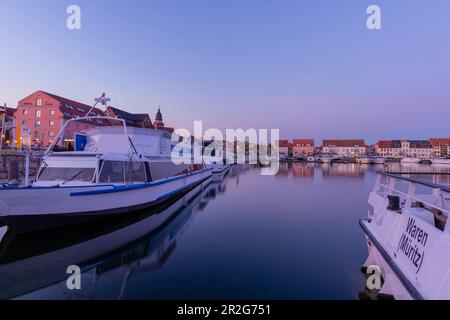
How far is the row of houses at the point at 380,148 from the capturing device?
12100 cm

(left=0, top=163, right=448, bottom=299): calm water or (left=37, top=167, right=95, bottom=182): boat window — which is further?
(left=37, top=167, right=95, bottom=182): boat window

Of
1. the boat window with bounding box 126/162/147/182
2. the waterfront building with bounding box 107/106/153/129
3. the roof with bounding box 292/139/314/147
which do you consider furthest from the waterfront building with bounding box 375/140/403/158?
the boat window with bounding box 126/162/147/182

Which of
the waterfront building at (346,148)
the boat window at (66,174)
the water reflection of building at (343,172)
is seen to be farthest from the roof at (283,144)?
the boat window at (66,174)

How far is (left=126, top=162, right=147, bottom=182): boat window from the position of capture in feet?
37.0

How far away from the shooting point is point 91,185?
909 centimetres

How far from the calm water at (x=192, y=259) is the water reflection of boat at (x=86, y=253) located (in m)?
0.03

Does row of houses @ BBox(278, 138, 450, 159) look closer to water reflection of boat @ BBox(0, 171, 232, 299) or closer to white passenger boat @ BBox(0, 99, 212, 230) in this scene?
white passenger boat @ BBox(0, 99, 212, 230)

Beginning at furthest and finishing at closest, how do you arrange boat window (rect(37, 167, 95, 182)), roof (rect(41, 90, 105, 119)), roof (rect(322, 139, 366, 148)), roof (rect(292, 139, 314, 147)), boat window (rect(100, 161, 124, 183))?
roof (rect(292, 139, 314, 147))
roof (rect(322, 139, 366, 148))
roof (rect(41, 90, 105, 119))
boat window (rect(100, 161, 124, 183))
boat window (rect(37, 167, 95, 182))

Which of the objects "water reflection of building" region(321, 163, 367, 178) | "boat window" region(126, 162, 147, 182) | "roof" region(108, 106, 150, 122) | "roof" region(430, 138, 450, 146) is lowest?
"water reflection of building" region(321, 163, 367, 178)

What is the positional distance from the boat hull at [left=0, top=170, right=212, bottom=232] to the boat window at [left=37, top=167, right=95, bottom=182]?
4.56 feet

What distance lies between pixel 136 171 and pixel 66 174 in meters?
3.02

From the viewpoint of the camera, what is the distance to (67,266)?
653cm

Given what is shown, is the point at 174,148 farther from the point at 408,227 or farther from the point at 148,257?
the point at 408,227

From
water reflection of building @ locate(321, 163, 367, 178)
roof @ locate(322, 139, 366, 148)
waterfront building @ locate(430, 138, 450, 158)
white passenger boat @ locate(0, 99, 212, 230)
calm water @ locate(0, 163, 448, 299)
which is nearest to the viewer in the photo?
calm water @ locate(0, 163, 448, 299)
